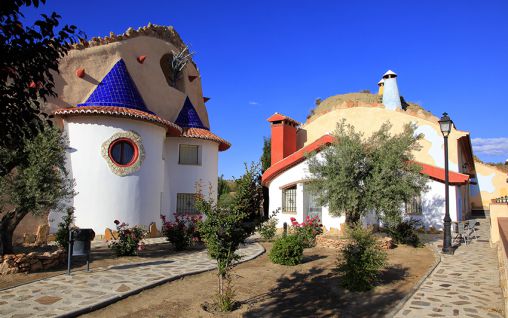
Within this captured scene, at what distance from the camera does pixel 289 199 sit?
20641 millimetres

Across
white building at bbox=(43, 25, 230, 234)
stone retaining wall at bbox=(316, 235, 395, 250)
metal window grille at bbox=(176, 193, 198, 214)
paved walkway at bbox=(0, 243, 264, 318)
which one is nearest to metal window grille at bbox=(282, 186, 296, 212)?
white building at bbox=(43, 25, 230, 234)

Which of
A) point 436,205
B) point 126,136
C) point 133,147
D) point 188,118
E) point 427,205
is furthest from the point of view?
point 188,118

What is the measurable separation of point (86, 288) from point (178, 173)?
12342 mm

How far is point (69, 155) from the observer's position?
15750mm

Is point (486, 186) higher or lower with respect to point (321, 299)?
higher

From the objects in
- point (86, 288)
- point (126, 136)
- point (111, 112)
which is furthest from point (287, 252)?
point (111, 112)

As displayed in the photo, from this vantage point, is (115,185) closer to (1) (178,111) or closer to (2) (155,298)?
(1) (178,111)

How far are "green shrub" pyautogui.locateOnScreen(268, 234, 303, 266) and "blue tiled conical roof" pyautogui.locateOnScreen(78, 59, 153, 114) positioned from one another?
10189mm

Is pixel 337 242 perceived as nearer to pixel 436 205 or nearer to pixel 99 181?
pixel 436 205

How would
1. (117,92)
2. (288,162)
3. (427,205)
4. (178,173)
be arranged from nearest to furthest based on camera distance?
(117,92) → (427,205) → (288,162) → (178,173)

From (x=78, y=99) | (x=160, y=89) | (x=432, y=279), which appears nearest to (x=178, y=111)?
(x=160, y=89)

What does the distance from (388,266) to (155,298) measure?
6921mm

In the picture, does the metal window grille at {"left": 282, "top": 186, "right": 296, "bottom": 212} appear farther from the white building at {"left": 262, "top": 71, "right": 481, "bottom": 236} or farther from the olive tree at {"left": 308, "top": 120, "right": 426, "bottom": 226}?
the olive tree at {"left": 308, "top": 120, "right": 426, "bottom": 226}

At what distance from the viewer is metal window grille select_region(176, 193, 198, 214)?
20.3 meters
